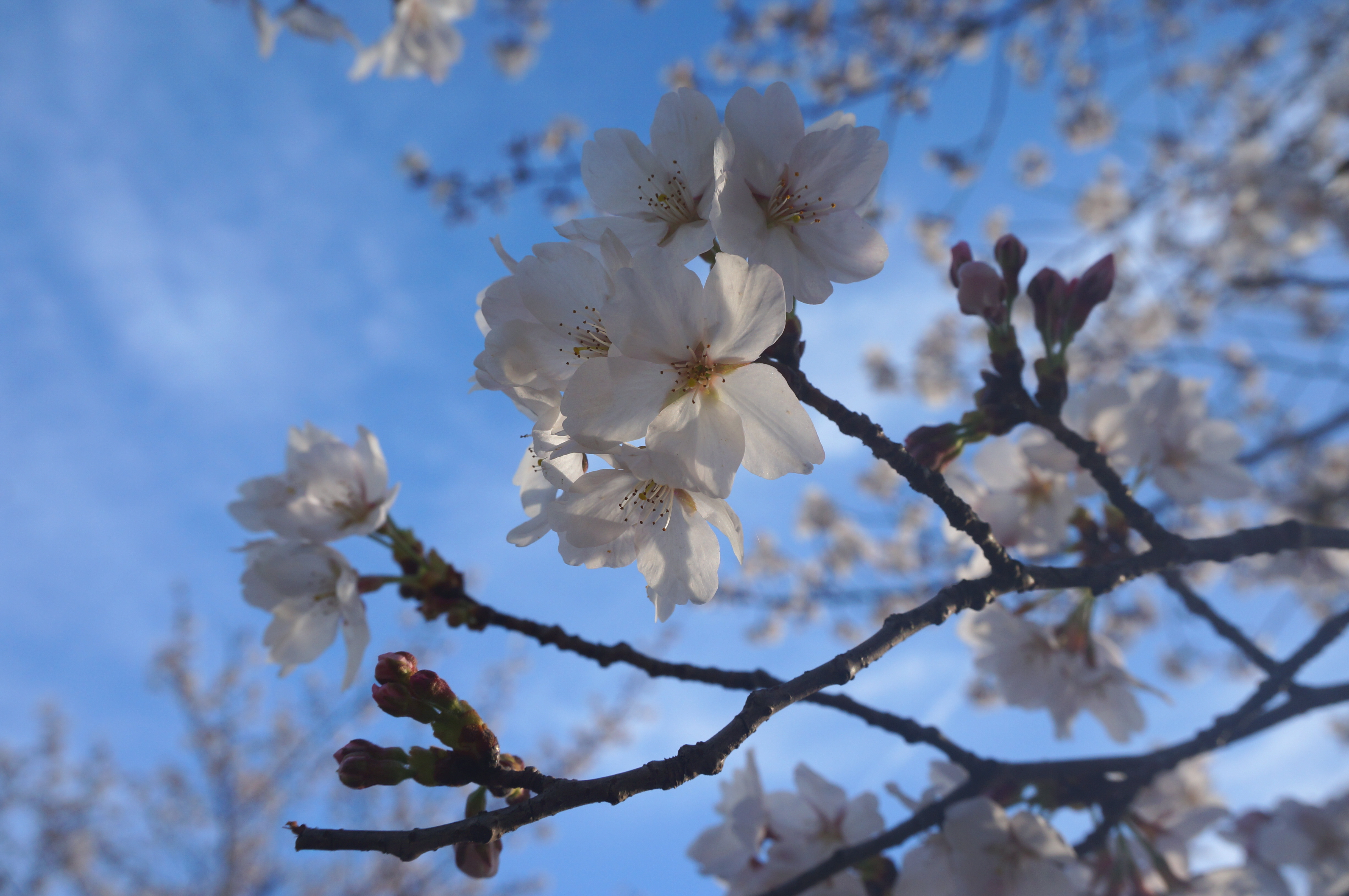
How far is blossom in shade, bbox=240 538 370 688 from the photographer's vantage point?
1487 millimetres

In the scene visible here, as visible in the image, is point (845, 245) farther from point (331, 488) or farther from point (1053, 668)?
point (1053, 668)

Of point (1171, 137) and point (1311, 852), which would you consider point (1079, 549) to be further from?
point (1171, 137)

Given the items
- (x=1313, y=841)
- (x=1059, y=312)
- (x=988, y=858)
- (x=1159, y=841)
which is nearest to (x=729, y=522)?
(x=1059, y=312)

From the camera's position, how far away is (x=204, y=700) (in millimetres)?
11289

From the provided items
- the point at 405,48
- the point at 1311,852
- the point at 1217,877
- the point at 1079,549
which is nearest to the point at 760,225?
the point at 1079,549

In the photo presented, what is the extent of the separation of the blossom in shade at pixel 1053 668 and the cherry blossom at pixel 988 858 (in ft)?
1.29

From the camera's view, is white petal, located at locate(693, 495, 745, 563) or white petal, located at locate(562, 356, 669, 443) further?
white petal, located at locate(693, 495, 745, 563)

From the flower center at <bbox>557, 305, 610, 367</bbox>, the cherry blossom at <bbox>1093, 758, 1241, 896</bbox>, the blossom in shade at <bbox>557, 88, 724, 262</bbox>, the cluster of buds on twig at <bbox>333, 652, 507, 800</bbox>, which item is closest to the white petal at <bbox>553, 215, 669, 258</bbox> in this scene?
the blossom in shade at <bbox>557, 88, 724, 262</bbox>

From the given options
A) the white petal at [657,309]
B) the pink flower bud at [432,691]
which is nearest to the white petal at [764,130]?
the white petal at [657,309]

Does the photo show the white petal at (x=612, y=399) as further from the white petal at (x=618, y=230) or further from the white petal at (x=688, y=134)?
the white petal at (x=688, y=134)

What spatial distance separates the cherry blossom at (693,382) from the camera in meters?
0.90

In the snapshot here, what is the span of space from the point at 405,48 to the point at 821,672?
11.8ft

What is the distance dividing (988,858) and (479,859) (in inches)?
46.7

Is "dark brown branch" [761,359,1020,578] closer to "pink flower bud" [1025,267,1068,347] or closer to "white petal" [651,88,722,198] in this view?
"white petal" [651,88,722,198]
